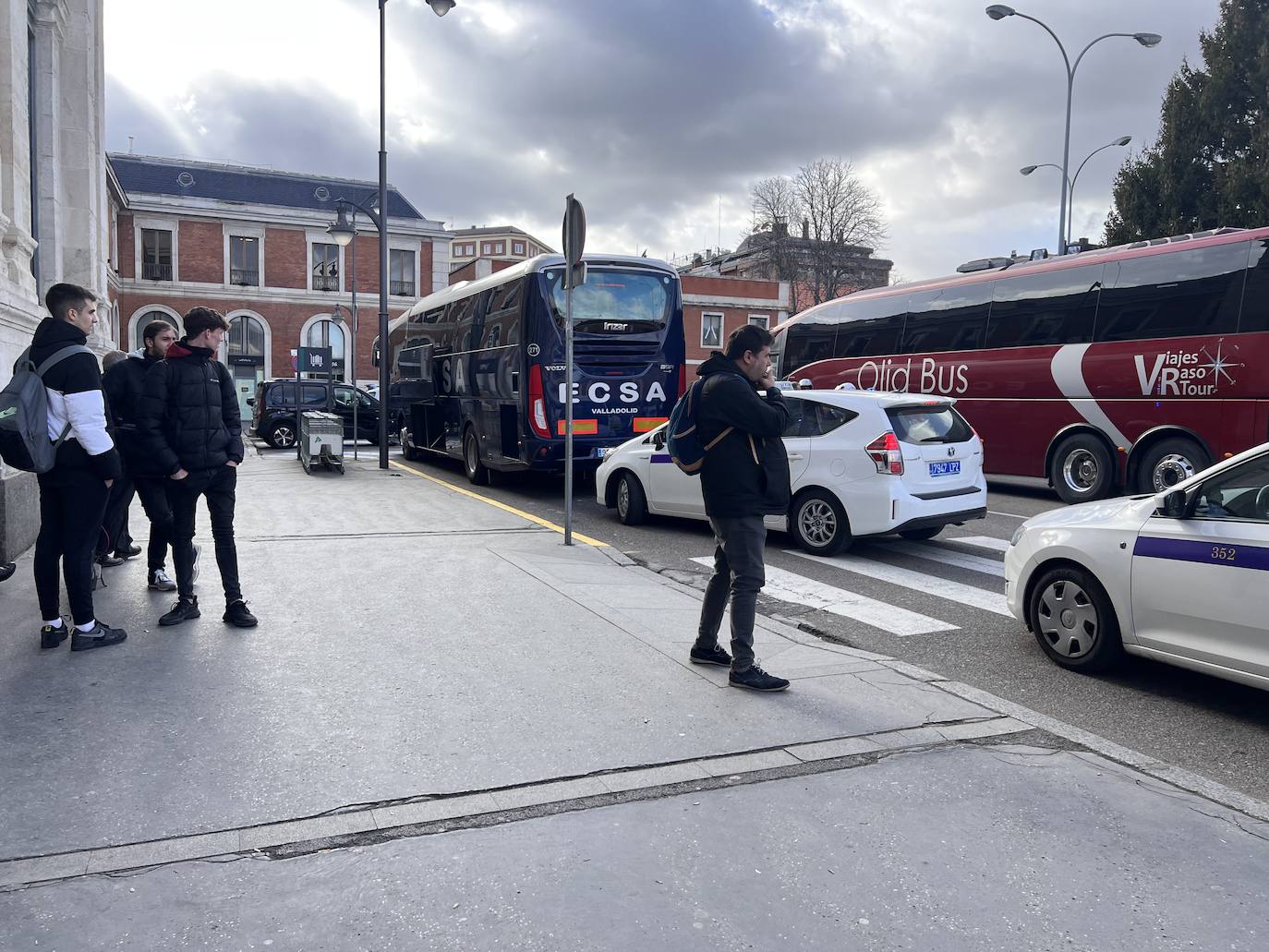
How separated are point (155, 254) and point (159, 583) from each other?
155 ft

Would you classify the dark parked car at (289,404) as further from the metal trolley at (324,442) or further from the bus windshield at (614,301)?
the bus windshield at (614,301)

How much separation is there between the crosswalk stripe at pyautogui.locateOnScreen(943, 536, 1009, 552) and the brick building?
41.3 metres

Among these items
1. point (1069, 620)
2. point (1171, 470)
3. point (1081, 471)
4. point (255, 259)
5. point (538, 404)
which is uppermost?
point (255, 259)

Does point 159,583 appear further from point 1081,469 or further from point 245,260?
point 245,260

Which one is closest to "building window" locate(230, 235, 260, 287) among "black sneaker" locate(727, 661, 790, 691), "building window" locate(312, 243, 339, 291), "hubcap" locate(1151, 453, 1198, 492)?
"building window" locate(312, 243, 339, 291)

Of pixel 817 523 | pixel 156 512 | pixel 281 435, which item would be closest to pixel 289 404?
pixel 281 435

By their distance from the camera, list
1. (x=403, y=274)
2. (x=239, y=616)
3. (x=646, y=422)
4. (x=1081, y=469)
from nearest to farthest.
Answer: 1. (x=239, y=616)
2. (x=646, y=422)
3. (x=1081, y=469)
4. (x=403, y=274)

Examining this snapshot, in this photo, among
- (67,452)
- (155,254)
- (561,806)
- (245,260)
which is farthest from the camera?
(245,260)

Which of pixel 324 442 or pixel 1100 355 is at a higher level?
pixel 1100 355

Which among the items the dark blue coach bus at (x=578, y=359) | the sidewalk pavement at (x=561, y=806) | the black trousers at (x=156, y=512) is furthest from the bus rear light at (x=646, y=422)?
the sidewalk pavement at (x=561, y=806)

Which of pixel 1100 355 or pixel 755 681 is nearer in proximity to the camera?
pixel 755 681

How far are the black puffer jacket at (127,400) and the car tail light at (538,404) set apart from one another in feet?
23.4

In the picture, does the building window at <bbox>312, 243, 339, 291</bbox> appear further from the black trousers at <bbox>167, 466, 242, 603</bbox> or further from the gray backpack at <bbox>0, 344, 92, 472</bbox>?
the gray backpack at <bbox>0, 344, 92, 472</bbox>

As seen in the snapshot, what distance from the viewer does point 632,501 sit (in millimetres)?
11297
